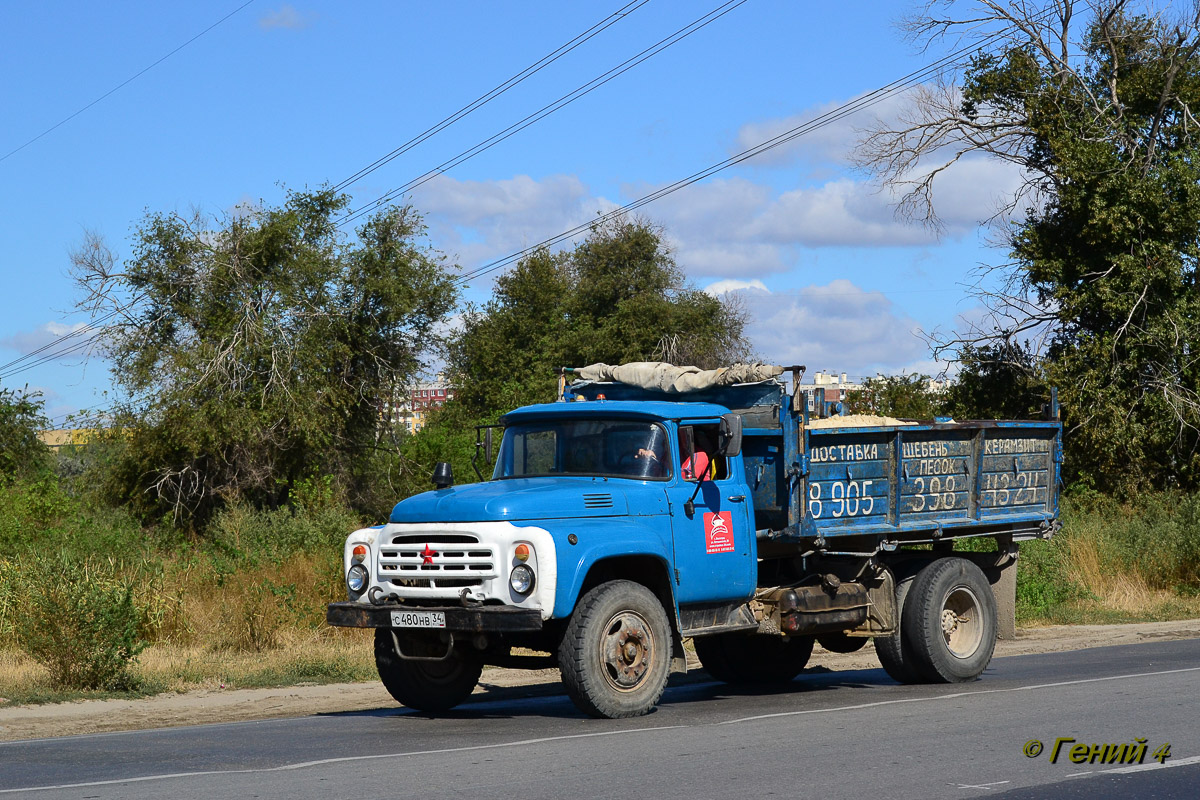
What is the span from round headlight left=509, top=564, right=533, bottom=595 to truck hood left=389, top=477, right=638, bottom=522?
1.30 feet

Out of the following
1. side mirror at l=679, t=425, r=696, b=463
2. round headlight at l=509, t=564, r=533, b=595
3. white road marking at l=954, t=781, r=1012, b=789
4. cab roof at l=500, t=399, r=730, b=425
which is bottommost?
white road marking at l=954, t=781, r=1012, b=789

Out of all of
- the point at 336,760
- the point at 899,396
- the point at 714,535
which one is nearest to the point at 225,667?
the point at 714,535

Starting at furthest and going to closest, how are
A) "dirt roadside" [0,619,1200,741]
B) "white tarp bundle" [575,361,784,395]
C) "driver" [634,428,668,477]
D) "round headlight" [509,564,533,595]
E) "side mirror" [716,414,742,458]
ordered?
"white tarp bundle" [575,361,784,395], "dirt roadside" [0,619,1200,741], "driver" [634,428,668,477], "side mirror" [716,414,742,458], "round headlight" [509,564,533,595]

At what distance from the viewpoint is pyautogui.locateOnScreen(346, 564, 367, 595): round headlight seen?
10055 millimetres

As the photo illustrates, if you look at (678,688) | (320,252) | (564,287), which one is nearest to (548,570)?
(678,688)

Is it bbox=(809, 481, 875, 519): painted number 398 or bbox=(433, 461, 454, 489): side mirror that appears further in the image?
bbox=(809, 481, 875, 519): painted number 398

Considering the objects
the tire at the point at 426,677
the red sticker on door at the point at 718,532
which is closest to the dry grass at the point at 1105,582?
the red sticker on door at the point at 718,532

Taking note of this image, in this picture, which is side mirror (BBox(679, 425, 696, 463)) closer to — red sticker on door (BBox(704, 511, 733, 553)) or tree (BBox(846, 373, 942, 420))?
red sticker on door (BBox(704, 511, 733, 553))

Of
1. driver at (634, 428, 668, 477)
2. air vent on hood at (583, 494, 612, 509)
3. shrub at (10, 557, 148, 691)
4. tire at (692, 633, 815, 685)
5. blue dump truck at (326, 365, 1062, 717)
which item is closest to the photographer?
blue dump truck at (326, 365, 1062, 717)

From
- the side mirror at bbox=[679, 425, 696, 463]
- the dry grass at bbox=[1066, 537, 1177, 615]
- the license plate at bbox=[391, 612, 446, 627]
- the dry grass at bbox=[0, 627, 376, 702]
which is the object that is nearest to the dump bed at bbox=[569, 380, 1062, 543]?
the side mirror at bbox=[679, 425, 696, 463]

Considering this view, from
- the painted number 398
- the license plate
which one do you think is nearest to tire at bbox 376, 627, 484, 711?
the license plate

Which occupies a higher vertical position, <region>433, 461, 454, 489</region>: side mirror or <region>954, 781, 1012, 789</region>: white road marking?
<region>433, 461, 454, 489</region>: side mirror

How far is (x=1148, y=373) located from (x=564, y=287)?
38.5 meters

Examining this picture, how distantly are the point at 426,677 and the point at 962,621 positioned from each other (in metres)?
5.47
